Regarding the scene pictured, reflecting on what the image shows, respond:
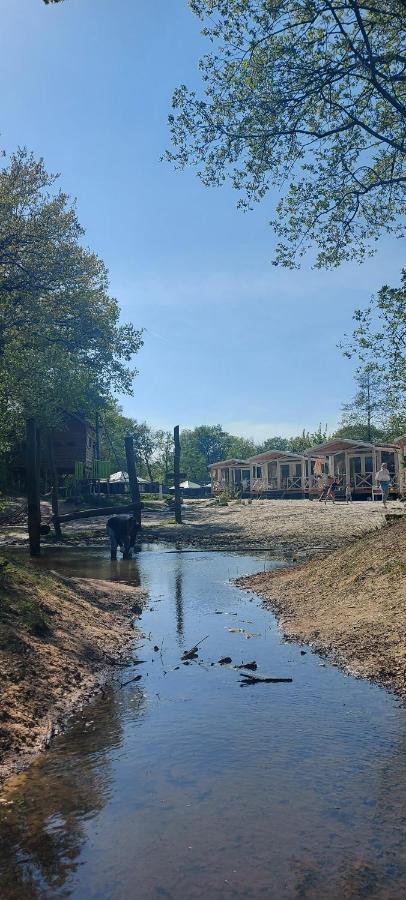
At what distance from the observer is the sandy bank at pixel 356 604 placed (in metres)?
7.80

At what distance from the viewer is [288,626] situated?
1029 cm

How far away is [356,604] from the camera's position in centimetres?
1005

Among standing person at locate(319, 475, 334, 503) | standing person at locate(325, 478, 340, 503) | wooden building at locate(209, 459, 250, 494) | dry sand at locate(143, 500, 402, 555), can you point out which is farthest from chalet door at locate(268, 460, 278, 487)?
dry sand at locate(143, 500, 402, 555)

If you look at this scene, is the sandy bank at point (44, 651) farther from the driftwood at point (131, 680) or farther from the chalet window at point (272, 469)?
the chalet window at point (272, 469)

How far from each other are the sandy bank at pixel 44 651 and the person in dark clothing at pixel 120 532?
935 centimetres

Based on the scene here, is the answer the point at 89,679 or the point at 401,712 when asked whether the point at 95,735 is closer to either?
the point at 89,679

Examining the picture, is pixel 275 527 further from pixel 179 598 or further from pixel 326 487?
pixel 326 487

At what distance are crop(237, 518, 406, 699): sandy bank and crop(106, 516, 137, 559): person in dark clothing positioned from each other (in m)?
7.44

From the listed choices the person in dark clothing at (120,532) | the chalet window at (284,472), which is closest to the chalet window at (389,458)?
the chalet window at (284,472)

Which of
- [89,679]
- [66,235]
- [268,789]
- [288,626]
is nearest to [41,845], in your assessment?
[268,789]

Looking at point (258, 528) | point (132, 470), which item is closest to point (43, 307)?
point (132, 470)

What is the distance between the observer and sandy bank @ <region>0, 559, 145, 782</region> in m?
5.67

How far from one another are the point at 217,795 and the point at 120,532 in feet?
56.9

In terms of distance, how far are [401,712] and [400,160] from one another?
12976mm
